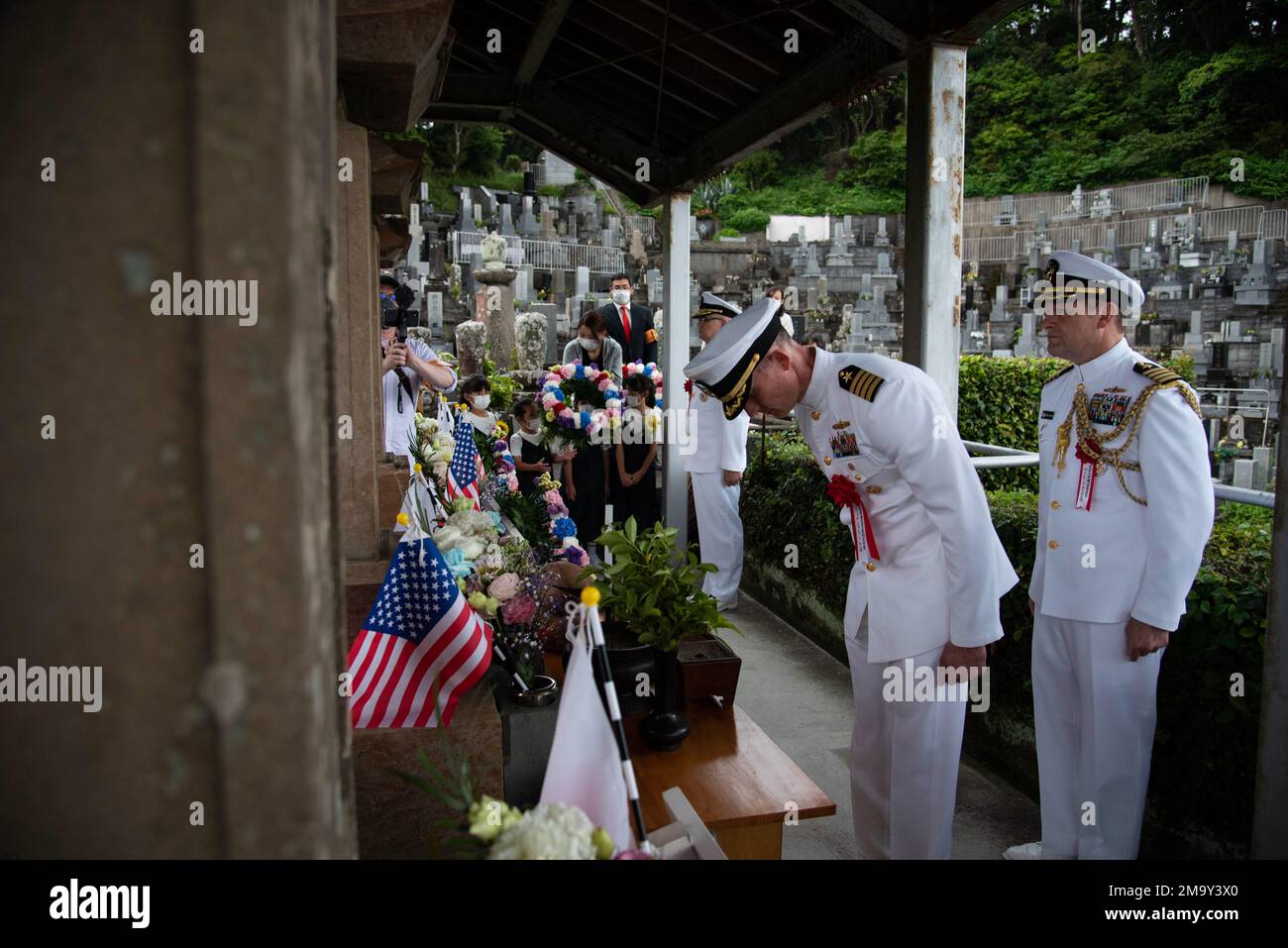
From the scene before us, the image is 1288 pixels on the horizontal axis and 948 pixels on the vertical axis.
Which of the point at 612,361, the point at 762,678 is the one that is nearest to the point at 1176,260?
the point at 612,361

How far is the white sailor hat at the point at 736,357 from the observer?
265 centimetres

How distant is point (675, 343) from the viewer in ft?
25.8

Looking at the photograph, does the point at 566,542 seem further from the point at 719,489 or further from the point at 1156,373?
the point at 719,489

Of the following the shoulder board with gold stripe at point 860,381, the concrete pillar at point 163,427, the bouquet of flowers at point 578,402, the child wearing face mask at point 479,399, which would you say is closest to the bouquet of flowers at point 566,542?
the shoulder board with gold stripe at point 860,381

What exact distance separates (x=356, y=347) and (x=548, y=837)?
2.71 m

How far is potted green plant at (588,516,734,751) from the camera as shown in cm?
265

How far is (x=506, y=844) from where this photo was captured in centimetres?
117

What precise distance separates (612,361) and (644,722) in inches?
236

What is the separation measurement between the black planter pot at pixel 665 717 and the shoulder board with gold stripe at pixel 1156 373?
71.6 inches

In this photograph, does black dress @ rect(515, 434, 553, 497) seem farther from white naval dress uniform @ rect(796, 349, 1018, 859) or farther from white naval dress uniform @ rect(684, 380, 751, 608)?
white naval dress uniform @ rect(796, 349, 1018, 859)

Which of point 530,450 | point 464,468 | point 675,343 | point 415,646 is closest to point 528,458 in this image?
point 530,450

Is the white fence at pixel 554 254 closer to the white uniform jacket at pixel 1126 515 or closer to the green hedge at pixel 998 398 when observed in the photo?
the green hedge at pixel 998 398

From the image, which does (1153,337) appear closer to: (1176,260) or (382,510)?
(1176,260)

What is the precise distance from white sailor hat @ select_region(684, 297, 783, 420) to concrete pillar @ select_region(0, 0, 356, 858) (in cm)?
182
